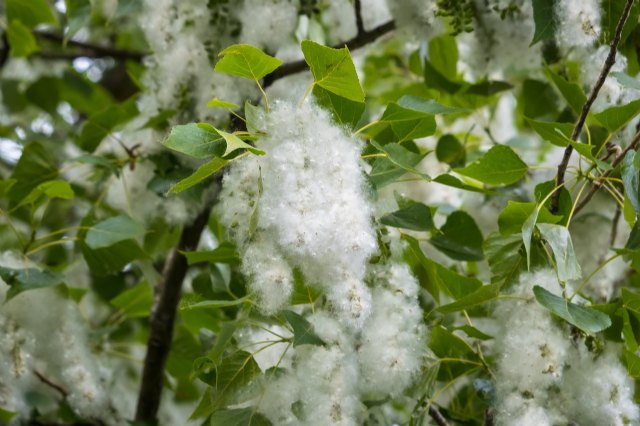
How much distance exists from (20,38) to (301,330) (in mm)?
1271

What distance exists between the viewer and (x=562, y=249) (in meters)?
1.10

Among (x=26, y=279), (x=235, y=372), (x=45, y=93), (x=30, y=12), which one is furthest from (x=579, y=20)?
(x=45, y=93)

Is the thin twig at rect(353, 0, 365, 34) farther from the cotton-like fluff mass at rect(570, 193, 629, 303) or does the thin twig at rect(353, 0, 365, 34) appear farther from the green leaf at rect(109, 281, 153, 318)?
the green leaf at rect(109, 281, 153, 318)

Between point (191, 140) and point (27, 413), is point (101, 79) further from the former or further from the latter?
point (191, 140)

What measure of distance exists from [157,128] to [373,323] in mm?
654

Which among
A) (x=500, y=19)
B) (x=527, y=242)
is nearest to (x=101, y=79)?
(x=500, y=19)

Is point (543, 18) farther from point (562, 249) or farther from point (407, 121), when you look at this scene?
point (562, 249)

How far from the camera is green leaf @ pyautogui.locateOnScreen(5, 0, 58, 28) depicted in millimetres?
2010

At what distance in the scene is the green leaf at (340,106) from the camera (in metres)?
1.20

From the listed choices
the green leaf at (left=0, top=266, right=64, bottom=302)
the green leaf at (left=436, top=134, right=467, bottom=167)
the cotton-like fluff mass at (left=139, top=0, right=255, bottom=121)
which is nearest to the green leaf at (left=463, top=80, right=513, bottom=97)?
the green leaf at (left=436, top=134, right=467, bottom=167)

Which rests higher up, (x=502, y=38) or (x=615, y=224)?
(x=502, y=38)

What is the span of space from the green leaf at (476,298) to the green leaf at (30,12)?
1291 mm

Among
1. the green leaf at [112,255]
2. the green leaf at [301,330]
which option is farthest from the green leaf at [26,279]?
the green leaf at [301,330]

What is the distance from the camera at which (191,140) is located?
42.0 inches
